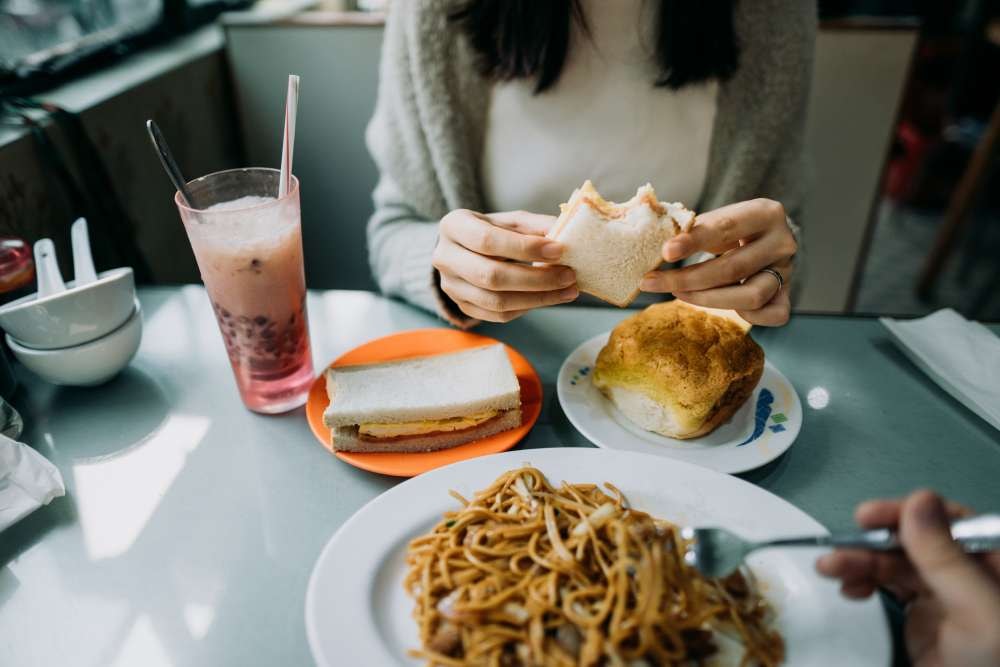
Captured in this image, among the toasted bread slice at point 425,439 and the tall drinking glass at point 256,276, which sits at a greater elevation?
the tall drinking glass at point 256,276

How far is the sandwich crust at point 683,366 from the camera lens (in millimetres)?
968

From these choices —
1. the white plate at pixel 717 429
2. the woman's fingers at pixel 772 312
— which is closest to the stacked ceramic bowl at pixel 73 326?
the white plate at pixel 717 429

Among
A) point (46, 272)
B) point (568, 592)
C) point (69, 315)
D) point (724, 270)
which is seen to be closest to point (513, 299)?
point (724, 270)

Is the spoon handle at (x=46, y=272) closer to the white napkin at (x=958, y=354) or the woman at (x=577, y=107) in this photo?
the woman at (x=577, y=107)

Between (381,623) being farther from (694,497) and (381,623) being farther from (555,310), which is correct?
(555,310)

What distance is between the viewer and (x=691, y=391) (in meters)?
0.95

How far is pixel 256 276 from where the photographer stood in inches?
38.2

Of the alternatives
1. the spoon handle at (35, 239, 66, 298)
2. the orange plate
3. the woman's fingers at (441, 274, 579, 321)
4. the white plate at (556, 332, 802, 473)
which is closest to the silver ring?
the white plate at (556, 332, 802, 473)

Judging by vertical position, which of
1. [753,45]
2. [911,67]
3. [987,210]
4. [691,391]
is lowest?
[987,210]

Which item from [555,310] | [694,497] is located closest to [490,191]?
[555,310]

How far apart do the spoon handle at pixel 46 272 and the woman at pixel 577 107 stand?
1.96 feet

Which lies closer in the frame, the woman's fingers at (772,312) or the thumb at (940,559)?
the thumb at (940,559)

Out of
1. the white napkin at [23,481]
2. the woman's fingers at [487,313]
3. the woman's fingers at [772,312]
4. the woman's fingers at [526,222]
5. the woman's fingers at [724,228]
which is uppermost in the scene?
the woman's fingers at [724,228]

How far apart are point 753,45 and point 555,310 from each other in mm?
813
